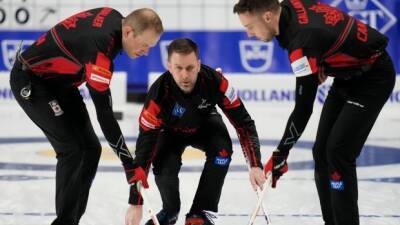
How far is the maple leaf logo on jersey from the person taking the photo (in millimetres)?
3888

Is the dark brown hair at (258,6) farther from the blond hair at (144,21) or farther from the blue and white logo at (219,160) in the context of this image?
the blue and white logo at (219,160)

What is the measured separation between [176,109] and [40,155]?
3305 mm

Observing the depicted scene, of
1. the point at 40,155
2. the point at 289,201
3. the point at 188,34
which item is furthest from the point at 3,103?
the point at 289,201

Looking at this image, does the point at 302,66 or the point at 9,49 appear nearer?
the point at 302,66

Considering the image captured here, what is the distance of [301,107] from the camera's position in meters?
3.79

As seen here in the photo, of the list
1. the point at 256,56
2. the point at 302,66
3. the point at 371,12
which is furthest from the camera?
the point at 256,56

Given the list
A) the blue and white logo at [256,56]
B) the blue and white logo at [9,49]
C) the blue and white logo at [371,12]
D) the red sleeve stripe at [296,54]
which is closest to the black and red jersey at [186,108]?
the red sleeve stripe at [296,54]

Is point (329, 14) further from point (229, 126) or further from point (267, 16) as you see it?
point (229, 126)

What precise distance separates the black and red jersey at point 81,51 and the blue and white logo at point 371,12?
684 cm

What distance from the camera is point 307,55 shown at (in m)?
3.65

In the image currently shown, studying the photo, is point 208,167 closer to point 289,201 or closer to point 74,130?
point 74,130

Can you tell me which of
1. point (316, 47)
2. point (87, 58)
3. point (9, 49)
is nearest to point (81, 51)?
point (87, 58)

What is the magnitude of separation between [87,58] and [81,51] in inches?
4.4

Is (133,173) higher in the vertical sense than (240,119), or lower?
lower
